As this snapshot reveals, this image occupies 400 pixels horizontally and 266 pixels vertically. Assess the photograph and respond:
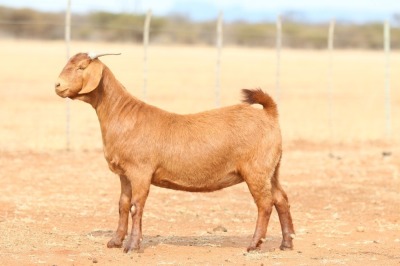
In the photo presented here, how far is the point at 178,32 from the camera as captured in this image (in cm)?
5466

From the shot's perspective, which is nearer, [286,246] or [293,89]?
[286,246]

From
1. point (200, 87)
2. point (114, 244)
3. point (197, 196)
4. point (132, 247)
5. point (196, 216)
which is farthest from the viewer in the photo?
point (200, 87)

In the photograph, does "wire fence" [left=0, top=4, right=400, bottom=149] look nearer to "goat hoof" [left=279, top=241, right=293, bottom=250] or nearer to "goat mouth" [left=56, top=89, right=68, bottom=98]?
"goat mouth" [left=56, top=89, right=68, bottom=98]

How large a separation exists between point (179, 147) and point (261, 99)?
1.05 m

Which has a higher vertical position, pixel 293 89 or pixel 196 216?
pixel 196 216

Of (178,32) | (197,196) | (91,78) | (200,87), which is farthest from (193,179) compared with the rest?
(178,32)

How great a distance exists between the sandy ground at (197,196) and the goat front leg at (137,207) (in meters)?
0.12

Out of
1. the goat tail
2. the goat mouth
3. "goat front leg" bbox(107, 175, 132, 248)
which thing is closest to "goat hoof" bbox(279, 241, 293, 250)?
the goat tail

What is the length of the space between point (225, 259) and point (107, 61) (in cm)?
2998

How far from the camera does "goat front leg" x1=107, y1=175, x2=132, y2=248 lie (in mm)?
10258

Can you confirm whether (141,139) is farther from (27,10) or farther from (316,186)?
(27,10)

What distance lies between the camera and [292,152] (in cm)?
1958

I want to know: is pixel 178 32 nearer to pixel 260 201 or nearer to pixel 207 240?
pixel 207 240

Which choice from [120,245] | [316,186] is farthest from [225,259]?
[316,186]
